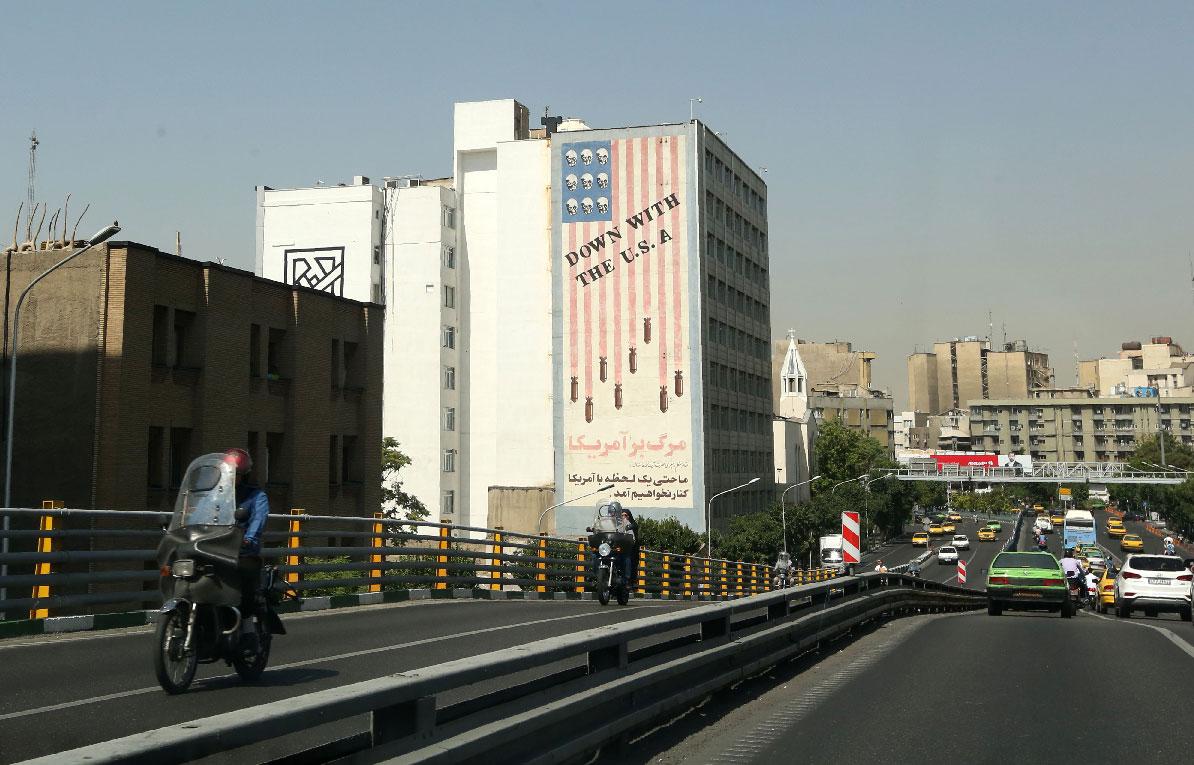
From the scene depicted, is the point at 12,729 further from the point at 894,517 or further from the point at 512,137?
the point at 894,517

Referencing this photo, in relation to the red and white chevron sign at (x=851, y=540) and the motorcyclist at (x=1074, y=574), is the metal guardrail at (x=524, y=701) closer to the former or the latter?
the red and white chevron sign at (x=851, y=540)

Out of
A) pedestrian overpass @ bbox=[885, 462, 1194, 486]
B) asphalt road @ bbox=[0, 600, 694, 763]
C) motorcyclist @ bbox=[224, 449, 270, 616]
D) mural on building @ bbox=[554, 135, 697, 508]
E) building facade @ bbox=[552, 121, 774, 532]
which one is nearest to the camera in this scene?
asphalt road @ bbox=[0, 600, 694, 763]

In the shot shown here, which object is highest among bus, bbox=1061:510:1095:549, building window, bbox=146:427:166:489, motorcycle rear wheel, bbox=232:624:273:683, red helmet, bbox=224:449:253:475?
building window, bbox=146:427:166:489

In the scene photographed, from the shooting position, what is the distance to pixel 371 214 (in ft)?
335

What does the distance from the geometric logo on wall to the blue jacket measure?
95333mm

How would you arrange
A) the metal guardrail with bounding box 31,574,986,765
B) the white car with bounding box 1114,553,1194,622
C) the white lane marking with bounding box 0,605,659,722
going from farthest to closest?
1. the white car with bounding box 1114,553,1194,622
2. the white lane marking with bounding box 0,605,659,722
3. the metal guardrail with bounding box 31,574,986,765

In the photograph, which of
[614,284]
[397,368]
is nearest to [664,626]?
[614,284]

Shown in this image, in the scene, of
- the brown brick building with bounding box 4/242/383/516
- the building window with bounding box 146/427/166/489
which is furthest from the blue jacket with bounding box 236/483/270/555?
the building window with bounding box 146/427/166/489

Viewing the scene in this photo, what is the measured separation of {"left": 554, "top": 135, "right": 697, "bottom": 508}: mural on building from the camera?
9394cm

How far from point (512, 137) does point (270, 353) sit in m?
64.7

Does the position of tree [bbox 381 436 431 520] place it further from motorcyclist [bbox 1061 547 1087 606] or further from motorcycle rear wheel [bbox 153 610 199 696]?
motorcycle rear wheel [bbox 153 610 199 696]

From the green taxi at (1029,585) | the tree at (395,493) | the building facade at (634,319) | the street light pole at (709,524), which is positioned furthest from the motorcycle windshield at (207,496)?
the building facade at (634,319)

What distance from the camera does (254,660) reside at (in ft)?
29.6

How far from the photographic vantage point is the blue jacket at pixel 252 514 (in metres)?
8.72
